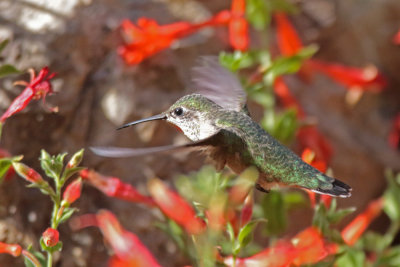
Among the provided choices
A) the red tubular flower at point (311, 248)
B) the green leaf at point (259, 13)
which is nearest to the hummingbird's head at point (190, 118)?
the red tubular flower at point (311, 248)

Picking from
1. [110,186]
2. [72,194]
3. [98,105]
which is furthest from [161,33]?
[72,194]

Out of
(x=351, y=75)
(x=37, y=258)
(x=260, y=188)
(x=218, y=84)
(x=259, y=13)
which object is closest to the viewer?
(x=37, y=258)

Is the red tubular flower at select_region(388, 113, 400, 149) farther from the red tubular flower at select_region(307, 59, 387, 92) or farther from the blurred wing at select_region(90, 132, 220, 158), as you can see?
the blurred wing at select_region(90, 132, 220, 158)

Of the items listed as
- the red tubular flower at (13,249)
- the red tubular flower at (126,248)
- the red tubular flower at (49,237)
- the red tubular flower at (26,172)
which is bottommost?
the red tubular flower at (13,249)

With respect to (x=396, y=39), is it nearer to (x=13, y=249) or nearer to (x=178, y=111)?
(x=178, y=111)

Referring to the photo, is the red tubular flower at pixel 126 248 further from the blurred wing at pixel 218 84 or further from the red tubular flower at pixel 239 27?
the red tubular flower at pixel 239 27

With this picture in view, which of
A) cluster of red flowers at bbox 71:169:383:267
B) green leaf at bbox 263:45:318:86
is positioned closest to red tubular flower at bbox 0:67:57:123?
cluster of red flowers at bbox 71:169:383:267
